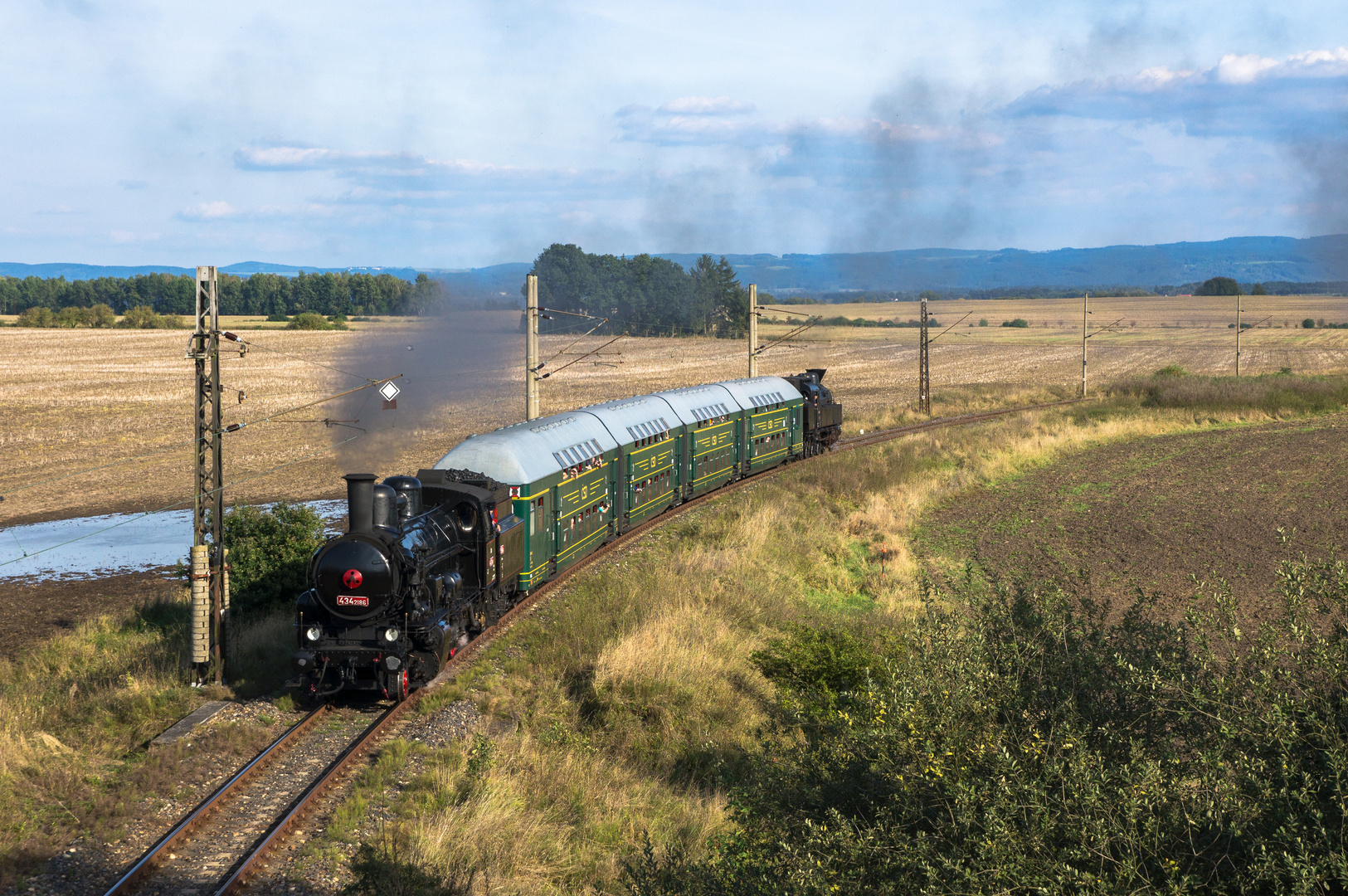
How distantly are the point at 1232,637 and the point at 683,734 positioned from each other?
1149cm

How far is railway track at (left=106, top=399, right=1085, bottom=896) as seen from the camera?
11352 millimetres

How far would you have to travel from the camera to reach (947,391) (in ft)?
248

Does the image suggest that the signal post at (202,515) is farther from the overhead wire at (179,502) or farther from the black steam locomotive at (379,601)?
the overhead wire at (179,502)

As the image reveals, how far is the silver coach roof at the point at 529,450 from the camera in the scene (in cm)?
2077

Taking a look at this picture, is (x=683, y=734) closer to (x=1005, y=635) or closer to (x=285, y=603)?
(x=1005, y=635)

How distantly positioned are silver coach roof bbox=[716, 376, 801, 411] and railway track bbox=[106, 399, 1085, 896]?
2081 centimetres

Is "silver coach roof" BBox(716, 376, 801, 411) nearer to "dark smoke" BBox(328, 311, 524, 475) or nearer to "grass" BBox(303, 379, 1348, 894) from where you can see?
"grass" BBox(303, 379, 1348, 894)

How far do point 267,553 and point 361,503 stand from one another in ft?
30.6

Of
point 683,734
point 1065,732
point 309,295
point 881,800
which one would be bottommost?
point 683,734

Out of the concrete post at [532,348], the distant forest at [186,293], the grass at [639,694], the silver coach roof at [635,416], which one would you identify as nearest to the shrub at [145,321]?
the distant forest at [186,293]

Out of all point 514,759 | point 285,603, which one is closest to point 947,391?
point 285,603

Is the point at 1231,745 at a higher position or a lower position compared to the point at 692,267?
lower

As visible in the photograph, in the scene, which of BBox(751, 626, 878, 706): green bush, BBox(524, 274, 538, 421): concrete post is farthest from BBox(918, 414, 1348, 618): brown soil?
BBox(524, 274, 538, 421): concrete post

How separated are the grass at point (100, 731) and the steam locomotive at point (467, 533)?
6.80 feet
